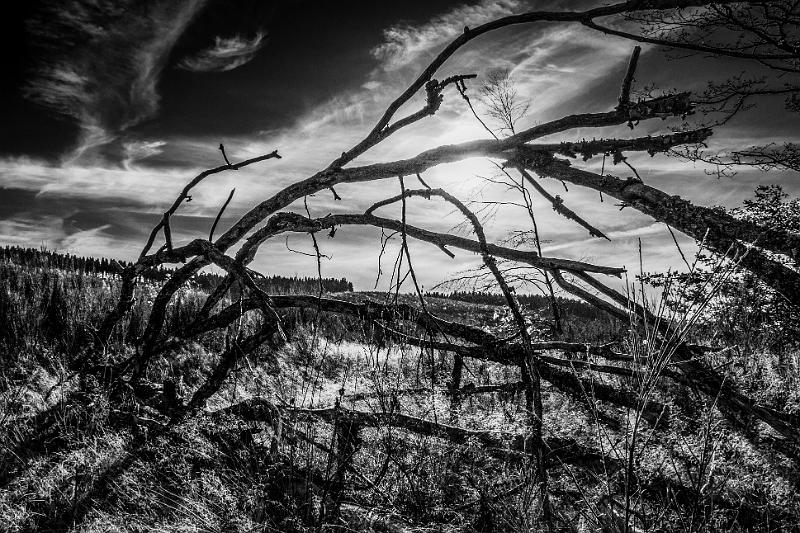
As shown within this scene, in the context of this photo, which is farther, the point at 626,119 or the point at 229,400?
the point at 229,400

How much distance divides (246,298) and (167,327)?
459 cm

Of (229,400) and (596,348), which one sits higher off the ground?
(596,348)

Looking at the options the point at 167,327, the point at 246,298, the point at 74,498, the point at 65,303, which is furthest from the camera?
the point at 167,327

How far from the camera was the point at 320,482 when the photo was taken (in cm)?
286

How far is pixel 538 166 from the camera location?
287 cm

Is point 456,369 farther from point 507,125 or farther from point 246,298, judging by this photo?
point 507,125

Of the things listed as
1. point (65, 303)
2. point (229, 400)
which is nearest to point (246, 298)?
point (229, 400)

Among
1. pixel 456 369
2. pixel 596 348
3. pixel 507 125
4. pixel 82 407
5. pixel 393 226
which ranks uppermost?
pixel 507 125

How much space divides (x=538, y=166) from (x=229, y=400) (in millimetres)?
4228

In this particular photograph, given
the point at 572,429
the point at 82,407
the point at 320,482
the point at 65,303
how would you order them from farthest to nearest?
the point at 65,303 → the point at 572,429 → the point at 82,407 → the point at 320,482

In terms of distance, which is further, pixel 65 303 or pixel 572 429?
pixel 65 303

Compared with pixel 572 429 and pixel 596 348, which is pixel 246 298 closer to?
pixel 596 348

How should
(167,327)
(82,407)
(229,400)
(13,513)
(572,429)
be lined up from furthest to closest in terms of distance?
(167,327) < (229,400) < (572,429) < (82,407) < (13,513)

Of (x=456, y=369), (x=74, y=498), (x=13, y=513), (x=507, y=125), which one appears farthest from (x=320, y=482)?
(x=507, y=125)
